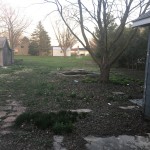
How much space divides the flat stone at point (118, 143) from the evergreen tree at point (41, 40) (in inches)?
2174

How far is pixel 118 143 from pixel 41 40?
5680 centimetres

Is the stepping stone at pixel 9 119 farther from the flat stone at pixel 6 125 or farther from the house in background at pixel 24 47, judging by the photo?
the house in background at pixel 24 47

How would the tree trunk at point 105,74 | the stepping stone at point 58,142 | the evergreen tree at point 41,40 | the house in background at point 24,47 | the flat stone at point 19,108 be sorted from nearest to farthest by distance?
the stepping stone at point 58,142 < the flat stone at point 19,108 < the tree trunk at point 105,74 < the evergreen tree at point 41,40 < the house in background at point 24,47

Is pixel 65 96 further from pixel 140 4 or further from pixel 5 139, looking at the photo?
pixel 140 4

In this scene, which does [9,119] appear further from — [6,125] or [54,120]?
[54,120]

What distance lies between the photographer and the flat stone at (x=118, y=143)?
4.09 metres

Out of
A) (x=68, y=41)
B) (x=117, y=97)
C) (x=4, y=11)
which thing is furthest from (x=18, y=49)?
(x=117, y=97)

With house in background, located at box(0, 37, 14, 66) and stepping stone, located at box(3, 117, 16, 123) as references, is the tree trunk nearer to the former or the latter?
stepping stone, located at box(3, 117, 16, 123)

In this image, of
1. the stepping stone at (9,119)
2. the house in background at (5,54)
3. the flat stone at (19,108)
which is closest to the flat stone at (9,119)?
the stepping stone at (9,119)

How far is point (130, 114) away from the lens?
5.93m

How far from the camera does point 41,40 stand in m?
59.6

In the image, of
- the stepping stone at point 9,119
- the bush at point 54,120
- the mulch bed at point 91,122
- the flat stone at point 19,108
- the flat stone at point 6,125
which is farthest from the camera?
the flat stone at point 19,108

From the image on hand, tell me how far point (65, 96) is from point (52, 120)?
2993 millimetres

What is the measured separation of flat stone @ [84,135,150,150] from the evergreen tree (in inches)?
2174
